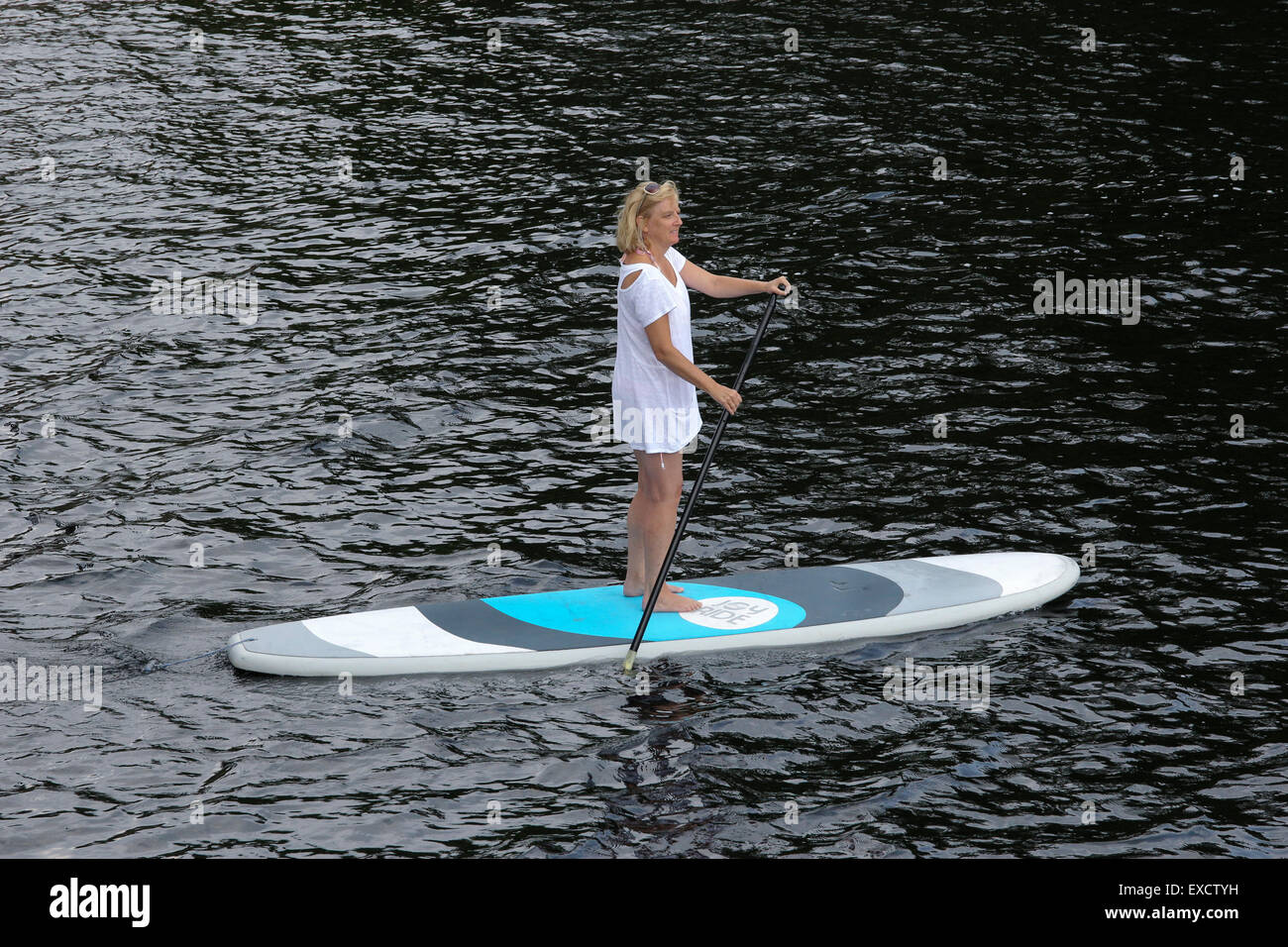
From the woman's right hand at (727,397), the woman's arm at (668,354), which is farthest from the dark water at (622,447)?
the woman's arm at (668,354)

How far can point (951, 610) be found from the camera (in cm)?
942

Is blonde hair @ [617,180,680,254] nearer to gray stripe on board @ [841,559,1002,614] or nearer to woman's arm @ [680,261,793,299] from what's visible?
woman's arm @ [680,261,793,299]

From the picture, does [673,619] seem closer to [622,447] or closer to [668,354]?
[668,354]

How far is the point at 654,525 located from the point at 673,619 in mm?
650

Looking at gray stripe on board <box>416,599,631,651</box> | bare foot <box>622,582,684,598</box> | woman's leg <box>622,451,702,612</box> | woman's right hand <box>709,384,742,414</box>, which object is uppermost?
woman's right hand <box>709,384,742,414</box>

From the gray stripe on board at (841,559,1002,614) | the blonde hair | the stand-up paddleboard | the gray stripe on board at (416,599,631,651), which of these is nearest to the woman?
the blonde hair

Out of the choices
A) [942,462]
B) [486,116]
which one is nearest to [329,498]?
[942,462]

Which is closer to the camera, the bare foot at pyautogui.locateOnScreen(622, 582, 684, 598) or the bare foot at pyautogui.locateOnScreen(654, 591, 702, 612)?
the bare foot at pyautogui.locateOnScreen(654, 591, 702, 612)

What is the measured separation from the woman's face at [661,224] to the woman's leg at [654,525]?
1.37 m

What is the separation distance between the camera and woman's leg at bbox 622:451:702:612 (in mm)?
9148

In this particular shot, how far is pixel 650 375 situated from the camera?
8852mm

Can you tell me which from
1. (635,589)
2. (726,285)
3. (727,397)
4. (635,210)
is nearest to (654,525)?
(635,589)

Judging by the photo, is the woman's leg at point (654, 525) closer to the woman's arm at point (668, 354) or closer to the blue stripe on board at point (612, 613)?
the blue stripe on board at point (612, 613)
